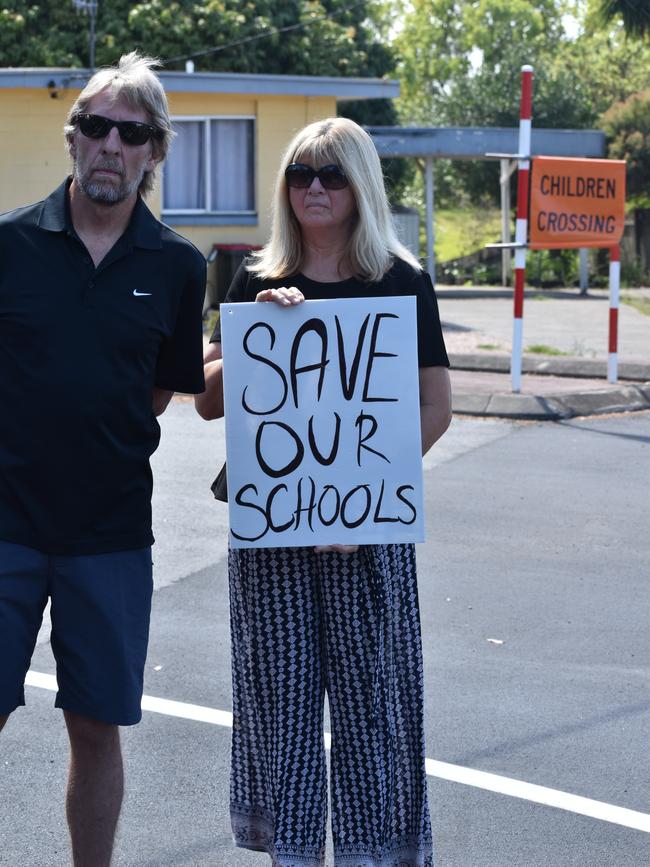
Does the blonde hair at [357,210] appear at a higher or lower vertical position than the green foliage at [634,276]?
higher

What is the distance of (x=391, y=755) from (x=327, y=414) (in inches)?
35.2

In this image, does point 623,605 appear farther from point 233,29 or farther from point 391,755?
point 233,29

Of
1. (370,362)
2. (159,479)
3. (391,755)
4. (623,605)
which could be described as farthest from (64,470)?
(159,479)

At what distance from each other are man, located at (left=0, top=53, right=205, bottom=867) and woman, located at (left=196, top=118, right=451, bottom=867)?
0.29 m

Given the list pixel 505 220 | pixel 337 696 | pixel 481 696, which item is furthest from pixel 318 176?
pixel 505 220

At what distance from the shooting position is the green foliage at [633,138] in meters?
35.6


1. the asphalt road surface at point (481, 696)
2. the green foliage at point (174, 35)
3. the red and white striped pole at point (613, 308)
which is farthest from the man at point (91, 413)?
the green foliage at point (174, 35)

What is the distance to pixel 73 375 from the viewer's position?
3104 millimetres

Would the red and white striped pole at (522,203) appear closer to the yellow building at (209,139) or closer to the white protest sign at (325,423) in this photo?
the white protest sign at (325,423)

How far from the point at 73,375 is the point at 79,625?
0.61 meters

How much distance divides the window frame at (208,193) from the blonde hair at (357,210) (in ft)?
60.2

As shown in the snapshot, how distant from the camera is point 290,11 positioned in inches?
1249

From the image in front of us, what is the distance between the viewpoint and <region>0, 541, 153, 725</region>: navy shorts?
3180 mm

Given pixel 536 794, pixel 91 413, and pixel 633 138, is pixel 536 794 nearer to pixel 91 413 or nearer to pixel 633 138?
pixel 91 413
